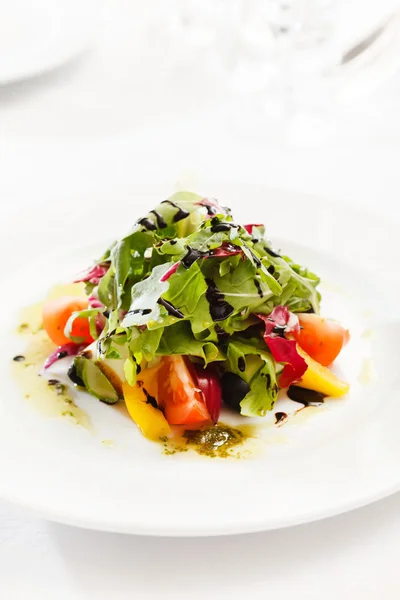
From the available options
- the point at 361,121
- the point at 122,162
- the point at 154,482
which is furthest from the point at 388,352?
the point at 361,121

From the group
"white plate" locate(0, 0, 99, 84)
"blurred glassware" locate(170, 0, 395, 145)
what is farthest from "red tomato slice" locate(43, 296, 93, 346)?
"white plate" locate(0, 0, 99, 84)

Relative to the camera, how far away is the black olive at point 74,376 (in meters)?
2.61

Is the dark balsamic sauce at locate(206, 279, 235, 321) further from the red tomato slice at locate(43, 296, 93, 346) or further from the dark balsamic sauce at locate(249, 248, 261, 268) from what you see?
the red tomato slice at locate(43, 296, 93, 346)

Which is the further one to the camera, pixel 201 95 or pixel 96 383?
pixel 201 95

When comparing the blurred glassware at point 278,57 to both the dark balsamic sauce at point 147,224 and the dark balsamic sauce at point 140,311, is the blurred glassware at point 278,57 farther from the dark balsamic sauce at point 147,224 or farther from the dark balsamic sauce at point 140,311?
the dark balsamic sauce at point 140,311

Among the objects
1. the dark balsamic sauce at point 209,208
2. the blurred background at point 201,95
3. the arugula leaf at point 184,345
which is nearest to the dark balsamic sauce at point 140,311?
the arugula leaf at point 184,345

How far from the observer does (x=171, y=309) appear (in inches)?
96.6

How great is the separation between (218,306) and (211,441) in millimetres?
431

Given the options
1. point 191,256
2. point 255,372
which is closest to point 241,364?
point 255,372

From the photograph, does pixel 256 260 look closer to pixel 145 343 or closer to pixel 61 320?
pixel 145 343

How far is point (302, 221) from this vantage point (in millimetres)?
3463

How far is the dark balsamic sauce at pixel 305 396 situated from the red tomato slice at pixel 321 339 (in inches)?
5.9

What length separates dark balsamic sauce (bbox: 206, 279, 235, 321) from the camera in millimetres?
2542

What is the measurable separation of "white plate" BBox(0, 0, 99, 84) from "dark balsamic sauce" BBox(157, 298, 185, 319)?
3107 millimetres
